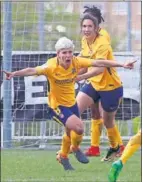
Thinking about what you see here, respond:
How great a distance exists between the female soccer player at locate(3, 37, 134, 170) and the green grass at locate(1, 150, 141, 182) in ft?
0.92

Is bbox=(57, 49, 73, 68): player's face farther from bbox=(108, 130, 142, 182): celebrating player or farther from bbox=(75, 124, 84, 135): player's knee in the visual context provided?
bbox=(108, 130, 142, 182): celebrating player

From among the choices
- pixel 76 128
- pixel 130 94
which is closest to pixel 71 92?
pixel 76 128

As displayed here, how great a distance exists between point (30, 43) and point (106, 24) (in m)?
1.27

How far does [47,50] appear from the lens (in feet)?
47.8

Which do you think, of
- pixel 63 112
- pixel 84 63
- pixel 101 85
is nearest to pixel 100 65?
pixel 84 63

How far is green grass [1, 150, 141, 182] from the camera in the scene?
923 cm

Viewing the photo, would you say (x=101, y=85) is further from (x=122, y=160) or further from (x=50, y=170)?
(x=122, y=160)

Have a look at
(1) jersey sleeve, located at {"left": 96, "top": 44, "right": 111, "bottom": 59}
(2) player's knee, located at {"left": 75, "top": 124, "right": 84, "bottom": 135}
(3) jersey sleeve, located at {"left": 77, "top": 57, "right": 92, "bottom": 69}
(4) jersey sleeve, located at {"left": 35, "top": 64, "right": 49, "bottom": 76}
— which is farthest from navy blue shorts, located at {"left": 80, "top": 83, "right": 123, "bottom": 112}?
(4) jersey sleeve, located at {"left": 35, "top": 64, "right": 49, "bottom": 76}

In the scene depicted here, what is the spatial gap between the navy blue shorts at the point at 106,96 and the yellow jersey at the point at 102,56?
5 centimetres

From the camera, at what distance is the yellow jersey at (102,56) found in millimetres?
11219

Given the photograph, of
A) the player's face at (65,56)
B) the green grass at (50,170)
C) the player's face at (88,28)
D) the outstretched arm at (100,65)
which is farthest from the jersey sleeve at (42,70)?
the player's face at (88,28)

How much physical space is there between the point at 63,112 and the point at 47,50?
438 cm

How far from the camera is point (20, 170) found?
10141 millimetres

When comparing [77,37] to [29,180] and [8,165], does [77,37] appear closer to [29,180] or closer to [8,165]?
[8,165]
